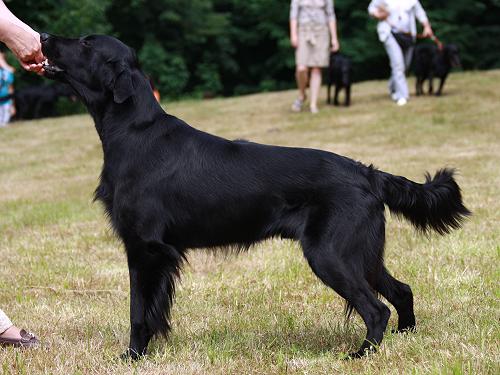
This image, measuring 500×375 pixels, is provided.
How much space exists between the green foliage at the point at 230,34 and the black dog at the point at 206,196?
26927mm

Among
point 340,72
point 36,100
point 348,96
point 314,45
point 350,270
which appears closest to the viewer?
point 350,270

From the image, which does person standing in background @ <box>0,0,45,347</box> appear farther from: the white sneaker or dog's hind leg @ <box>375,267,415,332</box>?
the white sneaker

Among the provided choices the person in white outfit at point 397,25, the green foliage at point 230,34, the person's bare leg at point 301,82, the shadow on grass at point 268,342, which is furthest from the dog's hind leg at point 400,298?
the green foliage at point 230,34

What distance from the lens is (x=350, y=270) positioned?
3.37 m

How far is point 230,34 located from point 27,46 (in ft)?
103

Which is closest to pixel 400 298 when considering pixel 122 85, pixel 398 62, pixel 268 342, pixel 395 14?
pixel 268 342

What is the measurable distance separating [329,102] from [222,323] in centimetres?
1280

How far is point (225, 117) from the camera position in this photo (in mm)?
16578

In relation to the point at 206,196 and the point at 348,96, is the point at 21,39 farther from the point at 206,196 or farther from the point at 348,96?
the point at 348,96

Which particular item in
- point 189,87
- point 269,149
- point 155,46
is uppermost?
point 269,149

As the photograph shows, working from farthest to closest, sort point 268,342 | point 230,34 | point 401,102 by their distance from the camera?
point 230,34
point 401,102
point 268,342

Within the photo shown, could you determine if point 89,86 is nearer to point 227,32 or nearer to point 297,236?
point 297,236

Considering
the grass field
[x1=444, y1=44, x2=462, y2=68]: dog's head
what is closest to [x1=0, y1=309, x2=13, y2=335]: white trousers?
the grass field

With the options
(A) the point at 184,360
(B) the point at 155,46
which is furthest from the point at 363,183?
(B) the point at 155,46
